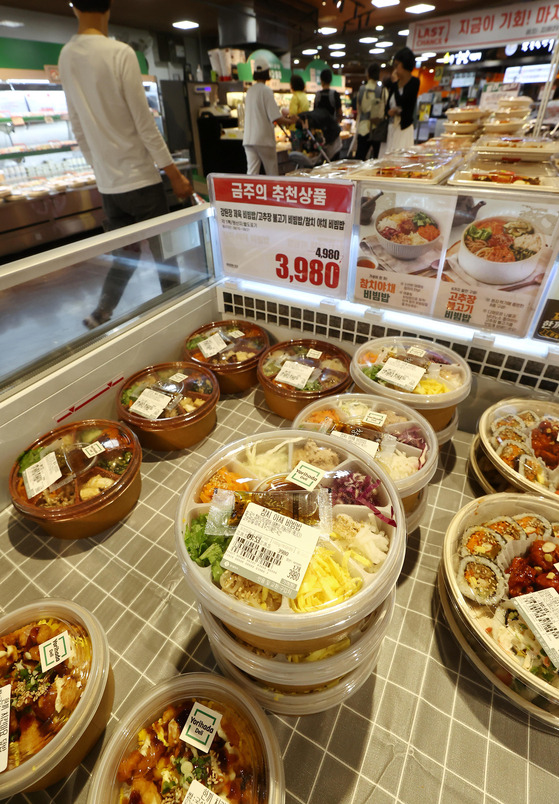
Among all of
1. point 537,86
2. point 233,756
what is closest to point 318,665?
point 233,756

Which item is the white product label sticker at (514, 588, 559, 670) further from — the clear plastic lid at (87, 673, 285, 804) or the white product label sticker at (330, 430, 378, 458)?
the clear plastic lid at (87, 673, 285, 804)

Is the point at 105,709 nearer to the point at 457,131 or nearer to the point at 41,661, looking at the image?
the point at 41,661

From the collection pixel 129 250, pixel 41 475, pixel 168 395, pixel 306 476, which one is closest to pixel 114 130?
pixel 129 250

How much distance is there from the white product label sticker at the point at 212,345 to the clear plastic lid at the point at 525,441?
61.3 inches

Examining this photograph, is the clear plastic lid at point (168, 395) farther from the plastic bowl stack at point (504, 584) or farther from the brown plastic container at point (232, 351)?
the plastic bowl stack at point (504, 584)

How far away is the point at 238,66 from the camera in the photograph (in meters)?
10.1

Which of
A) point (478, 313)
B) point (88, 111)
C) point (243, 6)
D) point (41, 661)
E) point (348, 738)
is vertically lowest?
point (348, 738)

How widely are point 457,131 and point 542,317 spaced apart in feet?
14.2

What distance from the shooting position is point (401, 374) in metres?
1.99

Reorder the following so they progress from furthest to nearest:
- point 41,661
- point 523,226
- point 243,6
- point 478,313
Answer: point 243,6 < point 478,313 < point 523,226 < point 41,661

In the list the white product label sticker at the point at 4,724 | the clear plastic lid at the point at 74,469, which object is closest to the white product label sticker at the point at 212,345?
the clear plastic lid at the point at 74,469

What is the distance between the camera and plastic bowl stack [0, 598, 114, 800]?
1054mm

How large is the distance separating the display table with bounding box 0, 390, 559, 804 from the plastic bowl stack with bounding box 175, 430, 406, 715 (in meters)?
0.18

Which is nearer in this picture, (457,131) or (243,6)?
(457,131)
